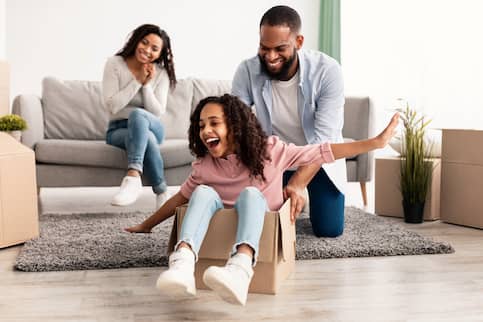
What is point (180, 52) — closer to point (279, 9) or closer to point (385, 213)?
point (385, 213)

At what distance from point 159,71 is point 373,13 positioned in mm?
2447

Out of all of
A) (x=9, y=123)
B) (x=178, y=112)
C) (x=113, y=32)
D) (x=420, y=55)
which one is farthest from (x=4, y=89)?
(x=420, y=55)

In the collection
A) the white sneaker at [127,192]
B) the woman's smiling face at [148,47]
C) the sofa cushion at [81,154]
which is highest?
the woman's smiling face at [148,47]

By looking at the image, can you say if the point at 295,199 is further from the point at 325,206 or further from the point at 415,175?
the point at 415,175

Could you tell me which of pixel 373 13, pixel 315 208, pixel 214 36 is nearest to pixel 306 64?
pixel 315 208

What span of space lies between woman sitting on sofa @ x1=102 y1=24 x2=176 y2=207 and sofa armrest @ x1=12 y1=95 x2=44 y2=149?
17.7 inches

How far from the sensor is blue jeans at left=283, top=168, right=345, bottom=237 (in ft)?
9.79

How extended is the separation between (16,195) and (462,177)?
2.18 meters

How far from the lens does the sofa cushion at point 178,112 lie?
4398mm

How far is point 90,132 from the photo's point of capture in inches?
169

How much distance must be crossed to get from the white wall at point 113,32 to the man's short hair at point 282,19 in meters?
3.57

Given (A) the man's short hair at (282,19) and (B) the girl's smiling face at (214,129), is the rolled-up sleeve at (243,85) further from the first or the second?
(B) the girl's smiling face at (214,129)

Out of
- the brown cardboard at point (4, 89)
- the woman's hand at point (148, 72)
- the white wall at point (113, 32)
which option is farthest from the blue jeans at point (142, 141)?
the white wall at point (113, 32)

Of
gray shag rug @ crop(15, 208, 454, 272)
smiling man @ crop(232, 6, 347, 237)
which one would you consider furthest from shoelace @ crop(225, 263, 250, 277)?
smiling man @ crop(232, 6, 347, 237)
